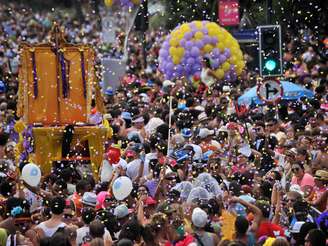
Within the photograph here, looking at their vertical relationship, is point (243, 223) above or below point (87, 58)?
below

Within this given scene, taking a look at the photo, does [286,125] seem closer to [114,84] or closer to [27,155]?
[27,155]

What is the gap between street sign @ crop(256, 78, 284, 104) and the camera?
17984 mm

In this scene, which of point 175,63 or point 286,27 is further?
point 286,27

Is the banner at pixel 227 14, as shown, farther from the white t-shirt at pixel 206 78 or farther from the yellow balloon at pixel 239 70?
the white t-shirt at pixel 206 78

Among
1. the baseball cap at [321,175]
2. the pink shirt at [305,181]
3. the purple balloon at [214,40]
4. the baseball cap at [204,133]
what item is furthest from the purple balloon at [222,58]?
the baseball cap at [321,175]

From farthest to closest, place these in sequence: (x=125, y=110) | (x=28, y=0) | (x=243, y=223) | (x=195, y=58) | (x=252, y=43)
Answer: (x=28, y=0), (x=252, y=43), (x=195, y=58), (x=125, y=110), (x=243, y=223)

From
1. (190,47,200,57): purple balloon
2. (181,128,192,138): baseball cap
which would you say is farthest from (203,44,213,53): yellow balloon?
(181,128,192,138): baseball cap

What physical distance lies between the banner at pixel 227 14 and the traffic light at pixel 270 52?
10749 mm

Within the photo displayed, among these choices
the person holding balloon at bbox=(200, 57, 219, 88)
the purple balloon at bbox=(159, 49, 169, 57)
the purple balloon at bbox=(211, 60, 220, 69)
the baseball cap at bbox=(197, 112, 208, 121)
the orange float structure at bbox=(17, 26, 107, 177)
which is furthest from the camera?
the purple balloon at bbox=(159, 49, 169, 57)

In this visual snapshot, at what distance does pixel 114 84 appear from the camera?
29.0 m

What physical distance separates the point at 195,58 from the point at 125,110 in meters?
5.50

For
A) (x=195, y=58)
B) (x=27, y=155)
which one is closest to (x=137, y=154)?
(x=27, y=155)

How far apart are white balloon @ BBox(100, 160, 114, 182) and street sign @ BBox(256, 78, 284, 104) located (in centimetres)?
383

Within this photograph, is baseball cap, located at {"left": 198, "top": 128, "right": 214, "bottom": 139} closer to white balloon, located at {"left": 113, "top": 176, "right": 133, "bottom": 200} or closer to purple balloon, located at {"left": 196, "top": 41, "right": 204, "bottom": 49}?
white balloon, located at {"left": 113, "top": 176, "right": 133, "bottom": 200}
